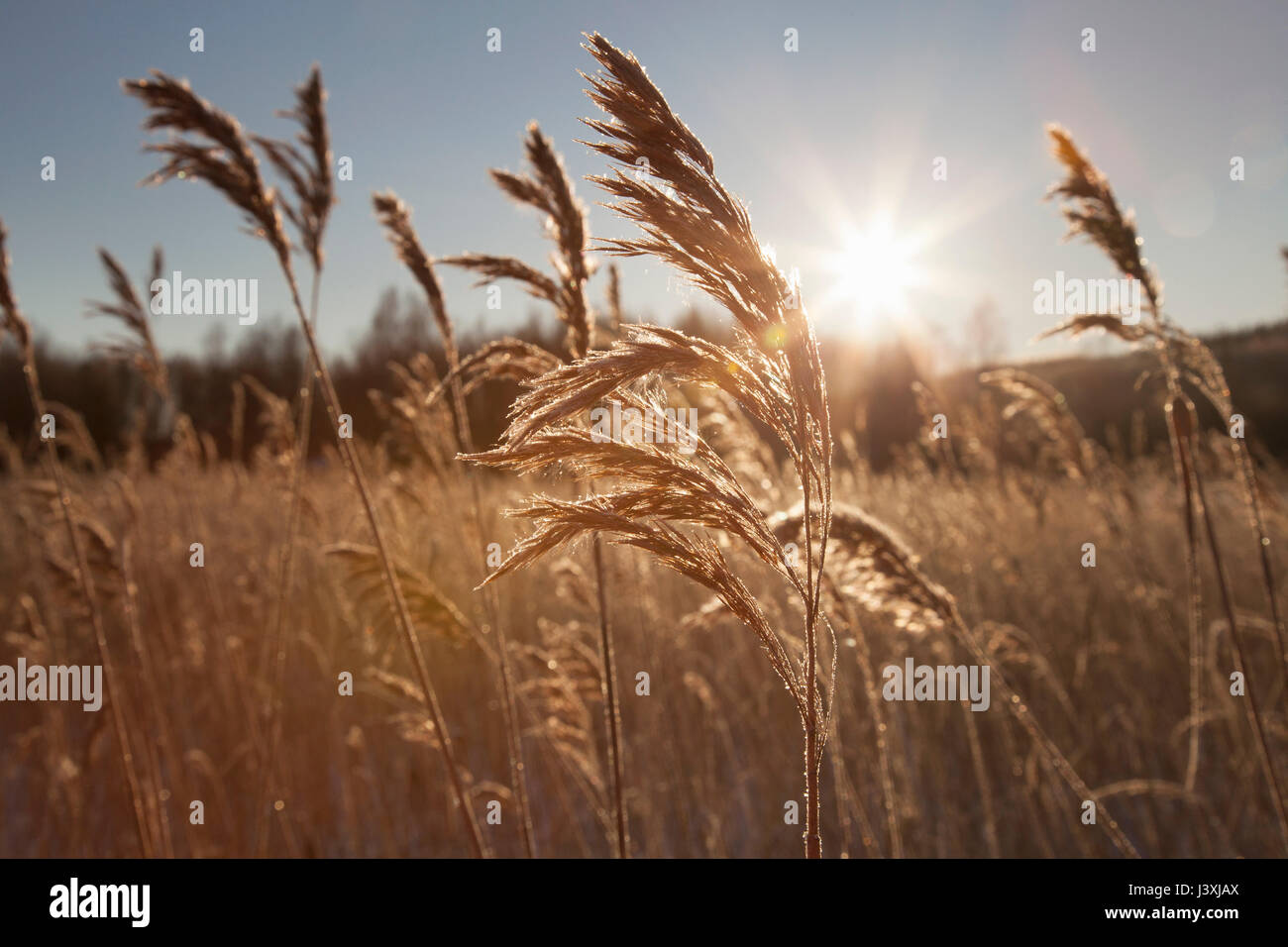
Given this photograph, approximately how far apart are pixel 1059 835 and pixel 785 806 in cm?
131

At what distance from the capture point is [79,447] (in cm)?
595

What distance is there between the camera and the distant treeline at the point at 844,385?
87.4 ft

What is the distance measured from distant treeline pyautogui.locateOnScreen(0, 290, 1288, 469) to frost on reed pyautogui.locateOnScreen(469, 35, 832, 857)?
22.2 meters

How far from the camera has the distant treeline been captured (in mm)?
26641

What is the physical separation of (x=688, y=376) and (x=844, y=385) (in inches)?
A: 1281

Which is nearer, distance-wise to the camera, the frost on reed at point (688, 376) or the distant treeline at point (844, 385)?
the frost on reed at point (688, 376)

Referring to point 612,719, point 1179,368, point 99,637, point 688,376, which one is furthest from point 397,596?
point 1179,368

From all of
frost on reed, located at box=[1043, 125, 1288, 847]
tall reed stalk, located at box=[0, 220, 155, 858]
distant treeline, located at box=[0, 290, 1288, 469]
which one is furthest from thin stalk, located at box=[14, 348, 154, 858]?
distant treeline, located at box=[0, 290, 1288, 469]

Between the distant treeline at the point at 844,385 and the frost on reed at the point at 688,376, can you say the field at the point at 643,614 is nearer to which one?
the frost on reed at the point at 688,376

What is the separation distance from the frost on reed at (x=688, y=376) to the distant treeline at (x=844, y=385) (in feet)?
72.8

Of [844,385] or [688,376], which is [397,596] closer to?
[688,376]

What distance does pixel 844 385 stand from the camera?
32.4m

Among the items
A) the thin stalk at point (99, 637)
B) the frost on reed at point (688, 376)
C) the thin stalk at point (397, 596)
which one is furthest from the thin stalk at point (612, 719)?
the thin stalk at point (99, 637)

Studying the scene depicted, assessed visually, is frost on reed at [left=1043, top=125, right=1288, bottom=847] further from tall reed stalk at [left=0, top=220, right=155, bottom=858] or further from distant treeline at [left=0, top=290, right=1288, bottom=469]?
distant treeline at [left=0, top=290, right=1288, bottom=469]
